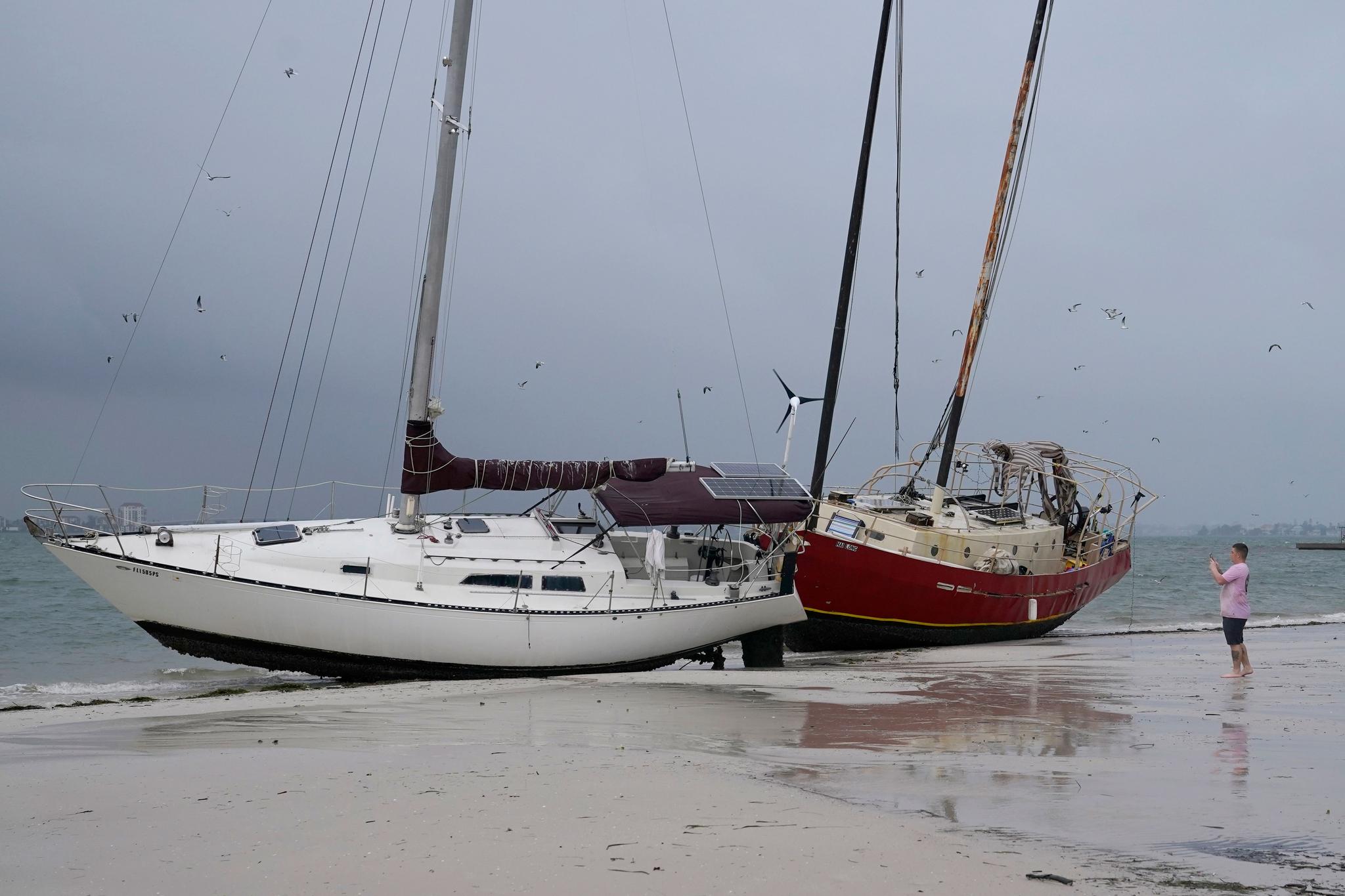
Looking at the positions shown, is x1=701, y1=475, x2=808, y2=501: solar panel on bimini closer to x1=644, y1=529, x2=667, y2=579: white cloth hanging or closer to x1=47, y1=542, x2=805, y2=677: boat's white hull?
x1=644, y1=529, x2=667, y2=579: white cloth hanging

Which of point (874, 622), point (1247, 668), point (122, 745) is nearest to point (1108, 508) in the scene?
point (874, 622)

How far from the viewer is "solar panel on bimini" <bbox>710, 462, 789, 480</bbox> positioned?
19969 millimetres

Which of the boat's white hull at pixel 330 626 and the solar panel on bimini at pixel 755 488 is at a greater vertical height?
the solar panel on bimini at pixel 755 488

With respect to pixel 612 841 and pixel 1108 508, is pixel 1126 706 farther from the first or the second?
pixel 1108 508

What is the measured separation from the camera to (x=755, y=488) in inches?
762

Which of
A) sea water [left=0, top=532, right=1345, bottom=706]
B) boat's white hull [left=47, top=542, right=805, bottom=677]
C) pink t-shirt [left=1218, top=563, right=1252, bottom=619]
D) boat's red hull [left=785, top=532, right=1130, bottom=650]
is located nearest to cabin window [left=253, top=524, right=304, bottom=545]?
boat's white hull [left=47, top=542, right=805, bottom=677]

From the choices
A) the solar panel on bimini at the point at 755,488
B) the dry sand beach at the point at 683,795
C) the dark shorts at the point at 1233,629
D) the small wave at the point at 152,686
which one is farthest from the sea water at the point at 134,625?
the dark shorts at the point at 1233,629

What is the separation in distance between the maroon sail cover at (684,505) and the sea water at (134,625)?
20.6 feet

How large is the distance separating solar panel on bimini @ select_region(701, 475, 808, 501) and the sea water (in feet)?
26.1

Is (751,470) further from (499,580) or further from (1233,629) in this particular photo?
(1233,629)

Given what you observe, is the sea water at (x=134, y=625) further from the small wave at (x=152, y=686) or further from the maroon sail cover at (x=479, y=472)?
the maroon sail cover at (x=479, y=472)

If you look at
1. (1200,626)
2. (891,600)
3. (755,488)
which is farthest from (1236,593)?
(1200,626)

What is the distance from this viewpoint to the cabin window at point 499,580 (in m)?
16.7

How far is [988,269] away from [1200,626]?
1223cm
